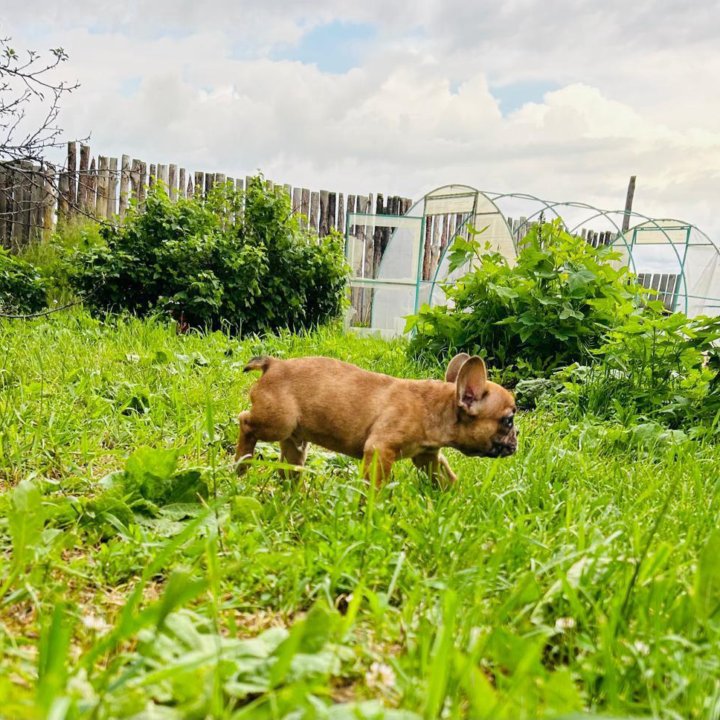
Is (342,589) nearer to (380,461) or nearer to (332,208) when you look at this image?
(380,461)

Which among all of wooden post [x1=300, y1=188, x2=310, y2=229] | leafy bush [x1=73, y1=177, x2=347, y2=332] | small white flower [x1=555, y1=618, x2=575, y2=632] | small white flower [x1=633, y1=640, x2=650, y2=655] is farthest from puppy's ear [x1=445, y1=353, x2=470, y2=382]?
wooden post [x1=300, y1=188, x2=310, y2=229]

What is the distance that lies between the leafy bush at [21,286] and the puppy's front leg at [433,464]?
29.8 ft

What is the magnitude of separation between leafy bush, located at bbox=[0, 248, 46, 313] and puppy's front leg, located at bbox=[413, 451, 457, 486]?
909cm

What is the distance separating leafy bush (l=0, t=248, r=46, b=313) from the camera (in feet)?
35.6

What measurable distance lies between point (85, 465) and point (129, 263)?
6552 millimetres

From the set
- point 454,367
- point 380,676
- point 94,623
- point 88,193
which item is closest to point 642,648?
point 380,676

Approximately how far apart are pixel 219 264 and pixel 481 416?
23.4 feet

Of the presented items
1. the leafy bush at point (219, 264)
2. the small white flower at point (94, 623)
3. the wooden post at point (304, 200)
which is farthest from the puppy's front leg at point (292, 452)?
the wooden post at point (304, 200)

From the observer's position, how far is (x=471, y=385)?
10.7ft

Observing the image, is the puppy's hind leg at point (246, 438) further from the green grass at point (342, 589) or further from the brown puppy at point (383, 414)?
the green grass at point (342, 589)

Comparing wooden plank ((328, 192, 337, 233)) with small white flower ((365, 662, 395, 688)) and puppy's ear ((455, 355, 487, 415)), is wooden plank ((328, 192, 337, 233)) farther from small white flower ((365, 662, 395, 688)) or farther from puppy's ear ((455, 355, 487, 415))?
small white flower ((365, 662, 395, 688))

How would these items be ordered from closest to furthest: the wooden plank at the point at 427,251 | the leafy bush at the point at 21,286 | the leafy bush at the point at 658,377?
1. the leafy bush at the point at 658,377
2. the leafy bush at the point at 21,286
3. the wooden plank at the point at 427,251

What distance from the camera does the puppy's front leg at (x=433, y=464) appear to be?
10.9 ft

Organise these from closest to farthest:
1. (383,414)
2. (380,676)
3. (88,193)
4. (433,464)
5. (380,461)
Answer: (380,676) < (380,461) < (383,414) < (433,464) < (88,193)
